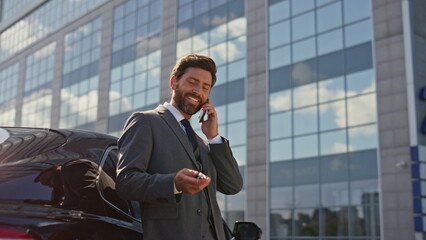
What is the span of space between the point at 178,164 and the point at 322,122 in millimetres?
19963

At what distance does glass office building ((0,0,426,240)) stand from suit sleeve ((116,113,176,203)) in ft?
58.6

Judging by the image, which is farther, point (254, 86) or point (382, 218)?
point (254, 86)

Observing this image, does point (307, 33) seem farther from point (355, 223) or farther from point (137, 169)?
point (137, 169)

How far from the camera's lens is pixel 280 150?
77.3 feet

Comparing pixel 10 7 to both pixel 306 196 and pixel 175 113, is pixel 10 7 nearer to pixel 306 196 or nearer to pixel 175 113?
pixel 306 196

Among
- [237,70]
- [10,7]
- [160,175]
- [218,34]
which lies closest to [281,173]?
[237,70]

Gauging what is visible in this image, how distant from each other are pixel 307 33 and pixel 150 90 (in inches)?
424

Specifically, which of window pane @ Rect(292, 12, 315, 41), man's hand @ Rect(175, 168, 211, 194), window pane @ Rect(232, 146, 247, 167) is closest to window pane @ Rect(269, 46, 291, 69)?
window pane @ Rect(292, 12, 315, 41)

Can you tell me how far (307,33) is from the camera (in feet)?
76.8

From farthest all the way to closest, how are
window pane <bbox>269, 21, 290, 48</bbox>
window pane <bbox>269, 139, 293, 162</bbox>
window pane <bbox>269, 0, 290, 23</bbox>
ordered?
1. window pane <bbox>269, 0, 290, 23</bbox>
2. window pane <bbox>269, 21, 290, 48</bbox>
3. window pane <bbox>269, 139, 293, 162</bbox>

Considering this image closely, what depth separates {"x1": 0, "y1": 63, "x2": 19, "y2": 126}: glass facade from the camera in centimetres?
4641

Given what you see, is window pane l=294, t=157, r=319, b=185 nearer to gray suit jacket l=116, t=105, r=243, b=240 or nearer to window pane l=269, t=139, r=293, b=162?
window pane l=269, t=139, r=293, b=162

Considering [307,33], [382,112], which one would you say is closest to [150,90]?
[307,33]

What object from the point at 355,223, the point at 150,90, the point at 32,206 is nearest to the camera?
the point at 32,206
